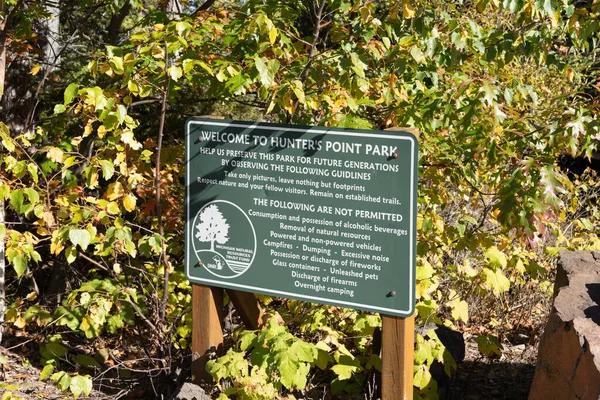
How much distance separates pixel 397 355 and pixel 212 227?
114 centimetres

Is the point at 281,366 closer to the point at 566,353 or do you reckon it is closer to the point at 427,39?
the point at 566,353

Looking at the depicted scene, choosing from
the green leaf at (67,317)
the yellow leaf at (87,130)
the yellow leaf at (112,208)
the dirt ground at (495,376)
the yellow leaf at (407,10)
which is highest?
the yellow leaf at (407,10)

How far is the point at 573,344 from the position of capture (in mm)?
3336

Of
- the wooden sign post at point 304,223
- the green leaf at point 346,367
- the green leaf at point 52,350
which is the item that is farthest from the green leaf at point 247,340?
the green leaf at point 52,350

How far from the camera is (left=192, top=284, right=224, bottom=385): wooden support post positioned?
3.90 metres

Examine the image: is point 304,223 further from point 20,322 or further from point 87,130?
point 20,322

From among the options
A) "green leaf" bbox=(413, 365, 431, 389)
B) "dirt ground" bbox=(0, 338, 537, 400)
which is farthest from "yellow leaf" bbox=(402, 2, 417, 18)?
"dirt ground" bbox=(0, 338, 537, 400)

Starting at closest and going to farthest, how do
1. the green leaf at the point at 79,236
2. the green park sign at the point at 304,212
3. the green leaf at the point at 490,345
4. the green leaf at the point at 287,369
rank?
the green park sign at the point at 304,212, the green leaf at the point at 287,369, the green leaf at the point at 79,236, the green leaf at the point at 490,345

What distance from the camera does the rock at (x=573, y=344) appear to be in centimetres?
317

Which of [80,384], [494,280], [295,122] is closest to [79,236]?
[80,384]

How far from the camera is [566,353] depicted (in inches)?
134

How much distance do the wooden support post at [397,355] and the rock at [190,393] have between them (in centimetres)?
98

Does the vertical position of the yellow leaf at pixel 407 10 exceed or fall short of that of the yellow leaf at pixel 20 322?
it exceeds it

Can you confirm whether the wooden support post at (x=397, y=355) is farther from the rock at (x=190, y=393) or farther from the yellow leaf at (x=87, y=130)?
the yellow leaf at (x=87, y=130)
